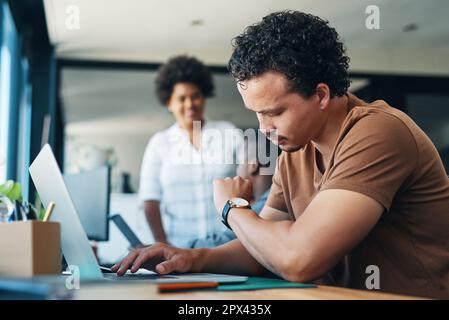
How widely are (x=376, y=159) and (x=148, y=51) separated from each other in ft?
15.1

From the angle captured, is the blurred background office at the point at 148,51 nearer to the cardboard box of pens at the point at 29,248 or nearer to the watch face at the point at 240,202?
the watch face at the point at 240,202

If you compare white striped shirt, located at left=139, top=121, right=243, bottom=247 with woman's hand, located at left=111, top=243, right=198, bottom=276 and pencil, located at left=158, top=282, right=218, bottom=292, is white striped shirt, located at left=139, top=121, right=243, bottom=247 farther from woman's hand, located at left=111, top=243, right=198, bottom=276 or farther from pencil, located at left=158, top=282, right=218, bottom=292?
pencil, located at left=158, top=282, right=218, bottom=292

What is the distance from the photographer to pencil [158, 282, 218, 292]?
832 millimetres

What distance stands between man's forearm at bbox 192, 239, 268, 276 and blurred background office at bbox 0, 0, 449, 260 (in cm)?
168

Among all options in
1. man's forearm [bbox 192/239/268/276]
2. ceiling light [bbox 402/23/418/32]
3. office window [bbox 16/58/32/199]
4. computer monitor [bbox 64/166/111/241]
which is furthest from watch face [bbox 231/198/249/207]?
ceiling light [bbox 402/23/418/32]

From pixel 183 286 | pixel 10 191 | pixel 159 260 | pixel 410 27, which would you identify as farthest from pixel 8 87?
pixel 410 27

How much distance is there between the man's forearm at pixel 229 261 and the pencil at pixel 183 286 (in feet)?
1.30

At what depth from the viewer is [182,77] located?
129 inches

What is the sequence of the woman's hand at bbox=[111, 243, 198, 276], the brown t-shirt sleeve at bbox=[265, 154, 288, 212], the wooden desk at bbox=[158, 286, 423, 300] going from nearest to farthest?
the wooden desk at bbox=[158, 286, 423, 300], the woman's hand at bbox=[111, 243, 198, 276], the brown t-shirt sleeve at bbox=[265, 154, 288, 212]

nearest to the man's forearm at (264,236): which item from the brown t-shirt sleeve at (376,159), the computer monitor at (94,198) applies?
the brown t-shirt sleeve at (376,159)

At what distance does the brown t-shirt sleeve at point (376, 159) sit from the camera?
1.05m

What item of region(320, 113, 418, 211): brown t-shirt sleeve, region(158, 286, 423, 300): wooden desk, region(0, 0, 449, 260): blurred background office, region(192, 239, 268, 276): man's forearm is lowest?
region(192, 239, 268, 276): man's forearm

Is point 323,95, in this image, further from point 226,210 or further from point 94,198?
point 94,198
